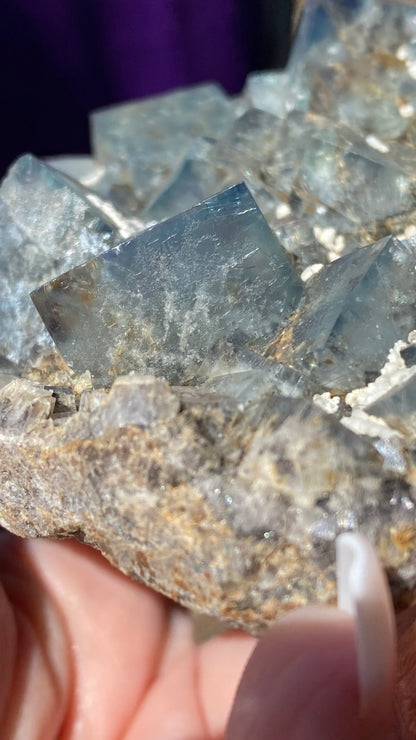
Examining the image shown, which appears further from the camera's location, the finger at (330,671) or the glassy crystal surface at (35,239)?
the glassy crystal surface at (35,239)

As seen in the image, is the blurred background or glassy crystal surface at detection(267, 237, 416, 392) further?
the blurred background

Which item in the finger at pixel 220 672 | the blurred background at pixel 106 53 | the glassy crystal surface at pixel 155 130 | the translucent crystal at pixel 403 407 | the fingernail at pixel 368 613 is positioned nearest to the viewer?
the fingernail at pixel 368 613

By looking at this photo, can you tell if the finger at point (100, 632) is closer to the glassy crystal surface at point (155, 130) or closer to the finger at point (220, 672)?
the finger at point (220, 672)

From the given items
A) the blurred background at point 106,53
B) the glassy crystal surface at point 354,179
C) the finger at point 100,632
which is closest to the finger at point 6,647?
the finger at point 100,632

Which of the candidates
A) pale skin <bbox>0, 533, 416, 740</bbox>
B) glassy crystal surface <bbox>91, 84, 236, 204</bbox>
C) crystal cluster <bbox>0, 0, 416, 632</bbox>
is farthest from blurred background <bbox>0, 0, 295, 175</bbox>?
pale skin <bbox>0, 533, 416, 740</bbox>

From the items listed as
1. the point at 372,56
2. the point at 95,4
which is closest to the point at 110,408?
the point at 372,56

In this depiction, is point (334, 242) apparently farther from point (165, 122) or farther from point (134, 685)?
point (134, 685)

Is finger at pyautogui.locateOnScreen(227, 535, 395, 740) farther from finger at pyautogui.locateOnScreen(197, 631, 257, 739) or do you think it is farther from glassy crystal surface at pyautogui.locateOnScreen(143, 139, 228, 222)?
glassy crystal surface at pyautogui.locateOnScreen(143, 139, 228, 222)
